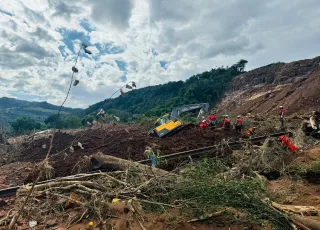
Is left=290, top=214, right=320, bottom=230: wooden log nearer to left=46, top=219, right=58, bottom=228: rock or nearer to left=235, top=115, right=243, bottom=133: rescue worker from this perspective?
left=46, top=219, right=58, bottom=228: rock

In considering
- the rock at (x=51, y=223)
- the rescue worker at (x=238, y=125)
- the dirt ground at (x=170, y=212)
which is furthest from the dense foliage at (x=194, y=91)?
the rock at (x=51, y=223)

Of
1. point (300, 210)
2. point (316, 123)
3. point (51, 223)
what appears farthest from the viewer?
point (316, 123)

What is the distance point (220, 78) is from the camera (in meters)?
49.2

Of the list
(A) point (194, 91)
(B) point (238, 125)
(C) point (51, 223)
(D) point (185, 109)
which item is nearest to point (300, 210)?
(C) point (51, 223)

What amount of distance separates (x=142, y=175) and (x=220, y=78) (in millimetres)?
45930

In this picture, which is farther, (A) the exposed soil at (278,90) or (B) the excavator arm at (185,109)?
(A) the exposed soil at (278,90)

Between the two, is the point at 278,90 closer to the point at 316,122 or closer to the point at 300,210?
the point at 316,122

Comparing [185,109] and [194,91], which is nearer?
[185,109]

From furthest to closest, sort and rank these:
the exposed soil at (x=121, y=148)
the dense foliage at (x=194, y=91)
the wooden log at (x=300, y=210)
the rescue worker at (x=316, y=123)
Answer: the dense foliage at (x=194, y=91) < the rescue worker at (x=316, y=123) < the exposed soil at (x=121, y=148) < the wooden log at (x=300, y=210)

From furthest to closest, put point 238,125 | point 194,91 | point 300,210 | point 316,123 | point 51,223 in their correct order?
1. point 194,91
2. point 238,125
3. point 316,123
4. point 51,223
5. point 300,210

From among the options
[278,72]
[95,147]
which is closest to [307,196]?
[95,147]

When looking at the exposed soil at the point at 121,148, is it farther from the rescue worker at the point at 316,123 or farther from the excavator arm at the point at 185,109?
the excavator arm at the point at 185,109

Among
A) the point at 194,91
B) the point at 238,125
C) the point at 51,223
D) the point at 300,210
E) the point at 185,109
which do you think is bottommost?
the point at 300,210

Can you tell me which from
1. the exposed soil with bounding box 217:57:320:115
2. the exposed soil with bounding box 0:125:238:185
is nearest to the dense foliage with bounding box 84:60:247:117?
the exposed soil with bounding box 217:57:320:115
